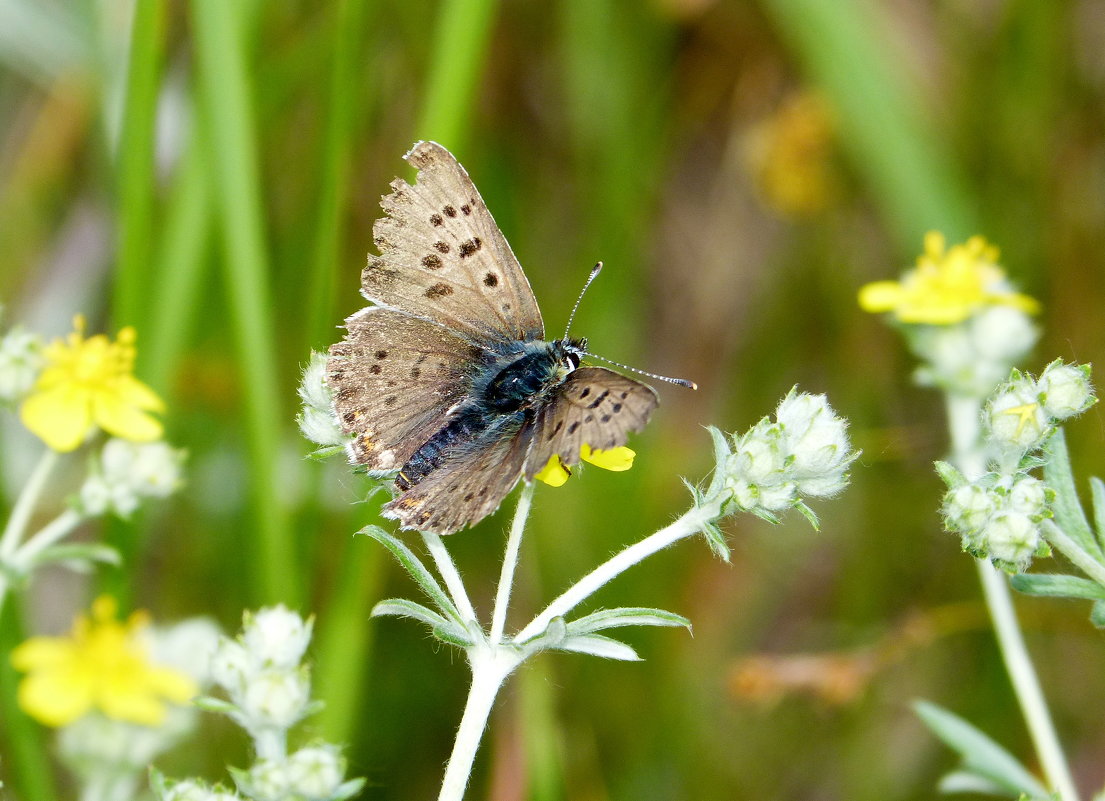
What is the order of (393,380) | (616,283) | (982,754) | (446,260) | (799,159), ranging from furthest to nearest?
1. (799,159)
2. (616,283)
3. (446,260)
4. (393,380)
5. (982,754)

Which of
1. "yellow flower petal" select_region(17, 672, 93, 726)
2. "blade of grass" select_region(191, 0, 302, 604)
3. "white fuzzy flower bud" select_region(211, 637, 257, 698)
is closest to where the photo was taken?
"yellow flower petal" select_region(17, 672, 93, 726)

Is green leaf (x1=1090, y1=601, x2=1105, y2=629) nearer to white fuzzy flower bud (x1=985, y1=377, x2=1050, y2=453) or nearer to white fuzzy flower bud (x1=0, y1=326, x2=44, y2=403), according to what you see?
→ white fuzzy flower bud (x1=985, y1=377, x2=1050, y2=453)

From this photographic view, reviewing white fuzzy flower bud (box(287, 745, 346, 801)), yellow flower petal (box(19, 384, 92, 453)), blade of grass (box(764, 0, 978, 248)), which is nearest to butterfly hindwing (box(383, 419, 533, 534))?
white fuzzy flower bud (box(287, 745, 346, 801))

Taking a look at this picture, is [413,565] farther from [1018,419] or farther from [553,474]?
[1018,419]

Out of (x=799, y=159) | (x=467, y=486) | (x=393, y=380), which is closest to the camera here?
(x=467, y=486)

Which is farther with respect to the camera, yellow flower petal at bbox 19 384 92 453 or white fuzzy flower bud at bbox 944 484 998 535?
yellow flower petal at bbox 19 384 92 453

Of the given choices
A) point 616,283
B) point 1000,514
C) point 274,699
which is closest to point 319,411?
point 274,699

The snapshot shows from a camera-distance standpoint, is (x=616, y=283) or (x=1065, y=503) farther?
(x=616, y=283)
